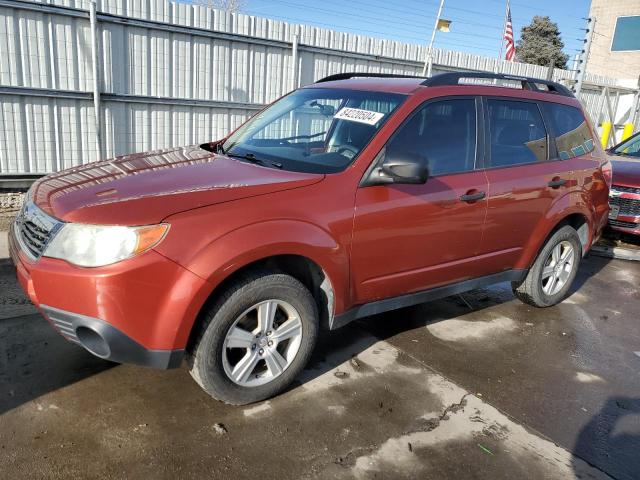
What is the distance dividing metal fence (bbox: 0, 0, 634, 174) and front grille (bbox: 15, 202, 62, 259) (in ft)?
15.0

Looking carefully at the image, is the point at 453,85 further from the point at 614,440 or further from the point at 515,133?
the point at 614,440

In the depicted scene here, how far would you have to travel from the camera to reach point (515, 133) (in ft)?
13.9

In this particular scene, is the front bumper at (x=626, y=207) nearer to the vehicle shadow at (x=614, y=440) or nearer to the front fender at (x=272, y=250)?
the vehicle shadow at (x=614, y=440)

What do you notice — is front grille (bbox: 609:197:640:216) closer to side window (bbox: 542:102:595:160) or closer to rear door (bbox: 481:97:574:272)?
side window (bbox: 542:102:595:160)

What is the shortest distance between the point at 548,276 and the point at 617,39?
37.0 metres

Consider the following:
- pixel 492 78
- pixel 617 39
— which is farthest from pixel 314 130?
pixel 617 39

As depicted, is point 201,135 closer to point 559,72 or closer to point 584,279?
point 584,279

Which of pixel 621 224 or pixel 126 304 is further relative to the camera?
pixel 621 224

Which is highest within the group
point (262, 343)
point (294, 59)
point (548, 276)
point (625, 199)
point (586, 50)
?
point (586, 50)

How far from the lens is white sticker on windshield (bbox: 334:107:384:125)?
3.49 metres

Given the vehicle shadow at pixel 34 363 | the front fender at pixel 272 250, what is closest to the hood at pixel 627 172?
the front fender at pixel 272 250

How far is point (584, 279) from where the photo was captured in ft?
19.7

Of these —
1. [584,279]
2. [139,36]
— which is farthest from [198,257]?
[139,36]

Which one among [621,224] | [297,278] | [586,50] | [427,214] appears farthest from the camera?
[586,50]
